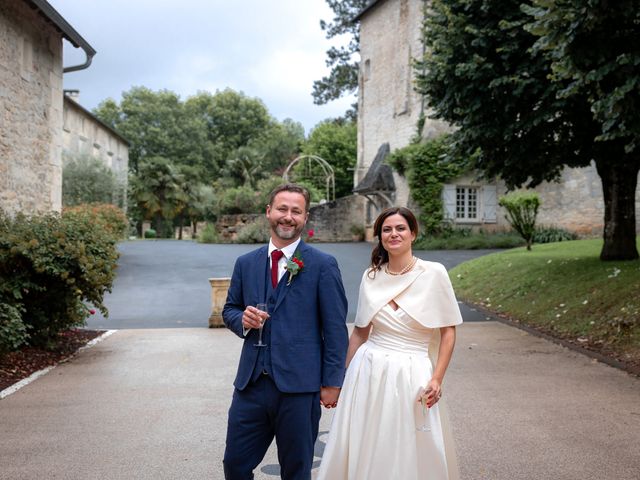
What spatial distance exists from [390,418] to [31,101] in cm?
1132

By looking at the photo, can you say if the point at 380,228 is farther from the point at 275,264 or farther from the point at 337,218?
the point at 337,218

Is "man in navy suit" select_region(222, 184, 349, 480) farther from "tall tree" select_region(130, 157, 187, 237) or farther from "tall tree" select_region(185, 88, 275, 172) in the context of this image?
"tall tree" select_region(185, 88, 275, 172)

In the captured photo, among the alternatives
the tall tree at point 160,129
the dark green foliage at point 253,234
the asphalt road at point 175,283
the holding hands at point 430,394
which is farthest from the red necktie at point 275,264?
the tall tree at point 160,129

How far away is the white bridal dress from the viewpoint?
3.01 meters

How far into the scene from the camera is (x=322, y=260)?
9.72 ft

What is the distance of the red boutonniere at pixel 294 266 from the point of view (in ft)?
9.32

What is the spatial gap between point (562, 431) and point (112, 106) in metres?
59.8

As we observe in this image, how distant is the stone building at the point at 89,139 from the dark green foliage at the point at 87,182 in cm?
36

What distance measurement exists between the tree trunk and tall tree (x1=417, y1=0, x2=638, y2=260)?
2 cm

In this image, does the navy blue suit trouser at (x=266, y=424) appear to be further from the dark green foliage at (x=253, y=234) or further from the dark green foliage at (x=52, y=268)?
the dark green foliage at (x=253, y=234)

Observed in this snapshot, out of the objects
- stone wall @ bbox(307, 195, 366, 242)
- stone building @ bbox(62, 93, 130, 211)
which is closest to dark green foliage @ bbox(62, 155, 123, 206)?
stone building @ bbox(62, 93, 130, 211)

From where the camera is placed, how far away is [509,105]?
1130cm

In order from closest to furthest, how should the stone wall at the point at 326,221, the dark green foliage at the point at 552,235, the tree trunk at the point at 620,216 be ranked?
the tree trunk at the point at 620,216
the dark green foliage at the point at 552,235
the stone wall at the point at 326,221

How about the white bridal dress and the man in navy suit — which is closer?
the man in navy suit
